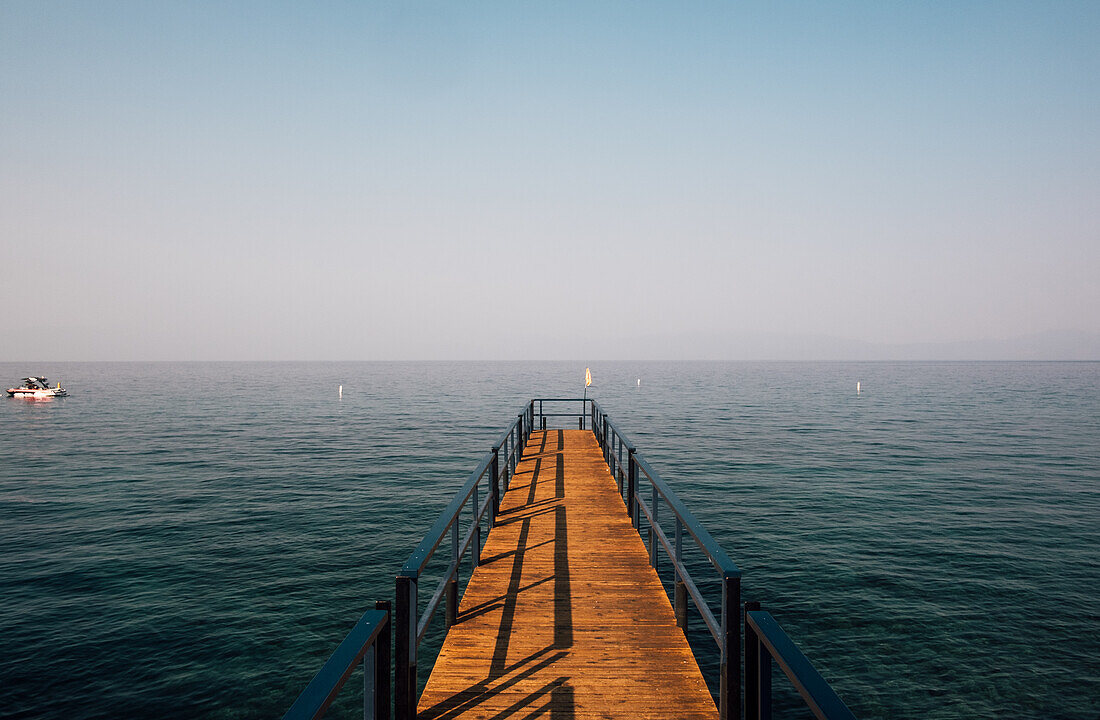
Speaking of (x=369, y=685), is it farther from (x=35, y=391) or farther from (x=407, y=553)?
(x=35, y=391)

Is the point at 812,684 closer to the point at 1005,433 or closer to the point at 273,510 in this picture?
the point at 273,510

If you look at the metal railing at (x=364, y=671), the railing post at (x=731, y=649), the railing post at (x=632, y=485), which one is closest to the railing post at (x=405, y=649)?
the metal railing at (x=364, y=671)

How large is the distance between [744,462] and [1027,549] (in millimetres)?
14348

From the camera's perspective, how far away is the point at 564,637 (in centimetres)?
604

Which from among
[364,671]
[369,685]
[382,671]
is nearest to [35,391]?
[382,671]

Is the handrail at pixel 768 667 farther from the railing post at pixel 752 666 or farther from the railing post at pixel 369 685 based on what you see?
the railing post at pixel 369 685

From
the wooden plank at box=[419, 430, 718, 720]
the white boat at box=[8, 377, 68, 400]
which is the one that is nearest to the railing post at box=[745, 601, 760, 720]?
the wooden plank at box=[419, 430, 718, 720]

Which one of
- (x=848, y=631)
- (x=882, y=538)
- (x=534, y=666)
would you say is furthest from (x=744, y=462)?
(x=534, y=666)

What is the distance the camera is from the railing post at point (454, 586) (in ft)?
19.8

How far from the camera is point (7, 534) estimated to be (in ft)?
62.0

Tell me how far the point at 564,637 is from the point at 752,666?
2.92 m

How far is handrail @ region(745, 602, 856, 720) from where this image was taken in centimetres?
248

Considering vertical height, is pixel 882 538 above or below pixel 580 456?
below

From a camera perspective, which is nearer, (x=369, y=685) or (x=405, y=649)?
(x=369, y=685)
